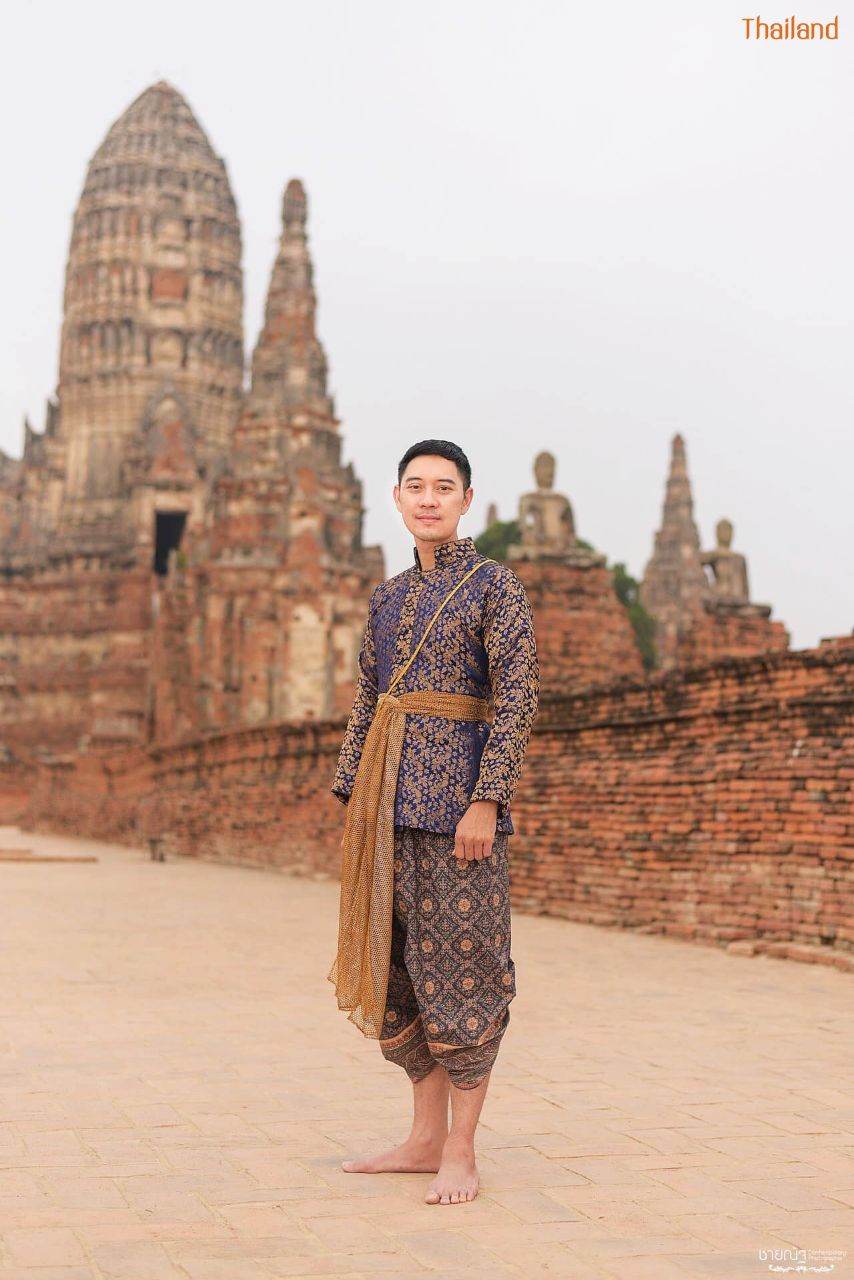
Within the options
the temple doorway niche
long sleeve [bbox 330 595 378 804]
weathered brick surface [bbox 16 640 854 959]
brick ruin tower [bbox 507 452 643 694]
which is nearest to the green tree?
the temple doorway niche

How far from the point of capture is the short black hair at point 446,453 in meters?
3.97

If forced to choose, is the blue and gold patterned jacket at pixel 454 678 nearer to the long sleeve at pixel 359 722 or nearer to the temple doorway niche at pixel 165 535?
the long sleeve at pixel 359 722

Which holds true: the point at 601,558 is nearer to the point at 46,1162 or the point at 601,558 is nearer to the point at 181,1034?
the point at 181,1034

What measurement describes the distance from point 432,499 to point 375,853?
94cm

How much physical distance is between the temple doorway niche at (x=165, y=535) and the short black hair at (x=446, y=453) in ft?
150

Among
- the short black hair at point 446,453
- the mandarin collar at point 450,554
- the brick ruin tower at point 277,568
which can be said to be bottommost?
the mandarin collar at point 450,554

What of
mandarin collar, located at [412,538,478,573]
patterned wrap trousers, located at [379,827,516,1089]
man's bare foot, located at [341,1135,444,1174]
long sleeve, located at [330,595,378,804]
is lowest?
man's bare foot, located at [341,1135,444,1174]

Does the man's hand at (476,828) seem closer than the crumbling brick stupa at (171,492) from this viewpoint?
Yes

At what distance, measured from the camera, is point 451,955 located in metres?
3.63

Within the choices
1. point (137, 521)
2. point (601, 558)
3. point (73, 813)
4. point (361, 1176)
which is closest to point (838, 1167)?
point (361, 1176)

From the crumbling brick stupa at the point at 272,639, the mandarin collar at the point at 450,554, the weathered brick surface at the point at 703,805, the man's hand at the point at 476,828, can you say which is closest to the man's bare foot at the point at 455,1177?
the man's hand at the point at 476,828

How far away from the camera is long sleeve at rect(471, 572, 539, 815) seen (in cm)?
361

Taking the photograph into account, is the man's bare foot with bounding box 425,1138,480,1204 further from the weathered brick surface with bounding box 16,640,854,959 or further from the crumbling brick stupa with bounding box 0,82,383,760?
the crumbling brick stupa with bounding box 0,82,383,760

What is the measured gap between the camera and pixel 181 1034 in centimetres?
554
